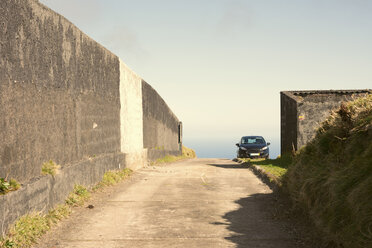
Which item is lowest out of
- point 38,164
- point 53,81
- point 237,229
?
point 237,229

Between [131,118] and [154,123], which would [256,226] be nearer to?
[131,118]

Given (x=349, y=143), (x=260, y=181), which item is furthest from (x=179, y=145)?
(x=349, y=143)

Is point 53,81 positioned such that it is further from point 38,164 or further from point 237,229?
point 237,229

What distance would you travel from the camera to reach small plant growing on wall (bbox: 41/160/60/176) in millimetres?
8298

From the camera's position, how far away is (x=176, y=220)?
7789mm

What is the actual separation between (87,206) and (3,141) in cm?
294

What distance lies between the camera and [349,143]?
7.49 metres

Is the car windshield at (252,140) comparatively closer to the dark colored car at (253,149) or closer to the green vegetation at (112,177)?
the dark colored car at (253,149)

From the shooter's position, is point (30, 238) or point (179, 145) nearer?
point (30, 238)

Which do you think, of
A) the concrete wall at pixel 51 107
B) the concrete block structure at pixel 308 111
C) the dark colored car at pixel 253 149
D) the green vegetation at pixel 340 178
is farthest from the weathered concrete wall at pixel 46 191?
the dark colored car at pixel 253 149

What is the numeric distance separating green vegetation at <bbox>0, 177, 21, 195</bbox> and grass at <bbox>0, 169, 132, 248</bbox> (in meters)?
0.47

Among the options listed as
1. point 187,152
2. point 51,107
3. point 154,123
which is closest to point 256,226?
point 51,107

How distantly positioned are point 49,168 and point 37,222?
1628 millimetres

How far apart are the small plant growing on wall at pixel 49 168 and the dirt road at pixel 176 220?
916mm
